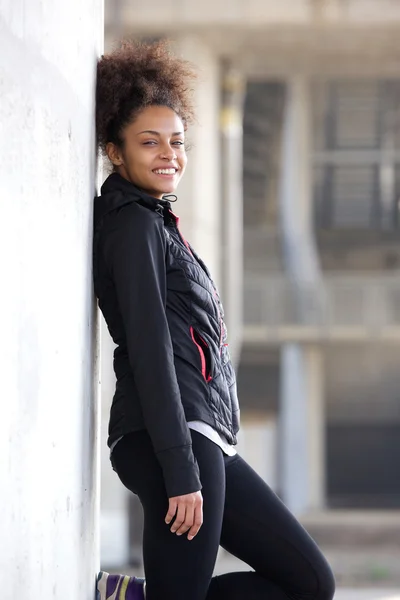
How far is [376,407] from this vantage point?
27141mm

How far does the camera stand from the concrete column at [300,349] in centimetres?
1972

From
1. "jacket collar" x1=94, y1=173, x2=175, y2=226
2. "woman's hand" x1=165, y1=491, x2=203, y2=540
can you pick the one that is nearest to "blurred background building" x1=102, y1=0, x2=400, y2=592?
"jacket collar" x1=94, y1=173, x2=175, y2=226

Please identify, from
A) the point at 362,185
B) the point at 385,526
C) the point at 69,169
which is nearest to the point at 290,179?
the point at 362,185

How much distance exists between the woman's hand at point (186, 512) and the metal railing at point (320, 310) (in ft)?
52.2

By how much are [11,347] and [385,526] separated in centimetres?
1413

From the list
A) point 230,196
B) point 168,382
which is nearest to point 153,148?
point 168,382

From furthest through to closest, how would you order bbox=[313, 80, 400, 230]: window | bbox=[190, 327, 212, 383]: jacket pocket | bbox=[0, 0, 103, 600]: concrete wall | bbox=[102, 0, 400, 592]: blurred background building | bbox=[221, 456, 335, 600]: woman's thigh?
1. bbox=[313, 80, 400, 230]: window
2. bbox=[102, 0, 400, 592]: blurred background building
3. bbox=[221, 456, 335, 600]: woman's thigh
4. bbox=[190, 327, 212, 383]: jacket pocket
5. bbox=[0, 0, 103, 600]: concrete wall

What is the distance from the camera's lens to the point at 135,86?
2.86 m

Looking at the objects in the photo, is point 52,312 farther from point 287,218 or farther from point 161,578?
point 287,218

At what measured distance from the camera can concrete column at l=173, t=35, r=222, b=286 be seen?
1216cm

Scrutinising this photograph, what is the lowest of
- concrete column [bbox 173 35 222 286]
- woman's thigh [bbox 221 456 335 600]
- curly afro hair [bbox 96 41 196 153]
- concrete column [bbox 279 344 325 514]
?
concrete column [bbox 279 344 325 514]

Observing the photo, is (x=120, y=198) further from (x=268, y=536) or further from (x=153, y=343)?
(x=268, y=536)

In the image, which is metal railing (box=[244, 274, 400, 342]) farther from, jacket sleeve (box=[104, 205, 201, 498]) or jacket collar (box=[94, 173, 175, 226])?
jacket sleeve (box=[104, 205, 201, 498])

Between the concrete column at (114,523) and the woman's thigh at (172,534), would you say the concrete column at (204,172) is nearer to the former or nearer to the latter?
the concrete column at (114,523)
